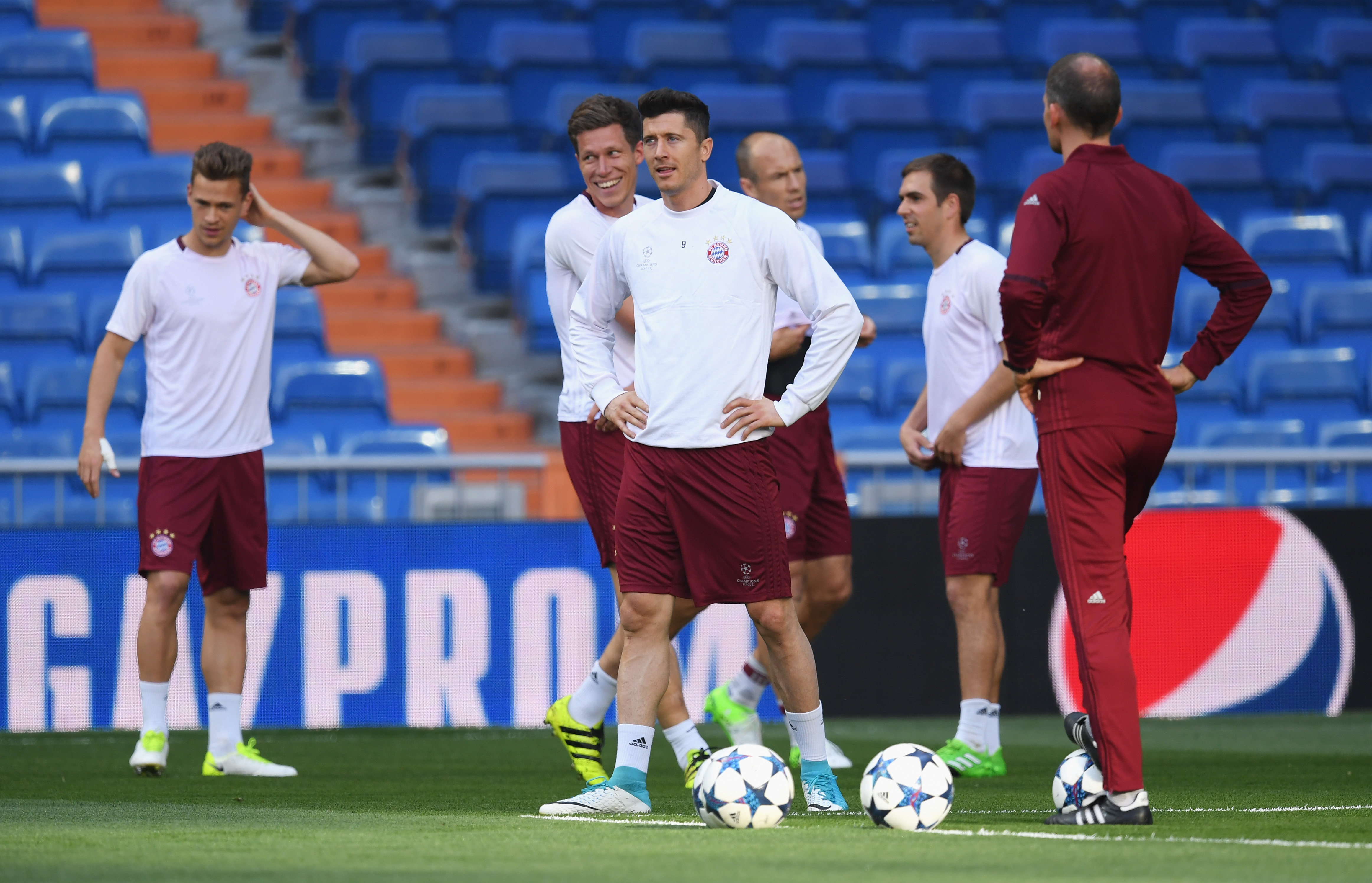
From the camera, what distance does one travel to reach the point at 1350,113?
54.2ft

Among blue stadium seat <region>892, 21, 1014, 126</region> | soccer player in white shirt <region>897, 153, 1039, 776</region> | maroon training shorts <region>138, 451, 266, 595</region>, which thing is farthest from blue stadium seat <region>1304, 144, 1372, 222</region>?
maroon training shorts <region>138, 451, 266, 595</region>

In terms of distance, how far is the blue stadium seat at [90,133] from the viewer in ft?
44.1

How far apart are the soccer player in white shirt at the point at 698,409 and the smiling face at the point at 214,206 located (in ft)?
8.14

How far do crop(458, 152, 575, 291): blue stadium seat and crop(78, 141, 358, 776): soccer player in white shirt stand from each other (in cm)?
599

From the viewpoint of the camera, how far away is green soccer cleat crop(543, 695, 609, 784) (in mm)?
6289

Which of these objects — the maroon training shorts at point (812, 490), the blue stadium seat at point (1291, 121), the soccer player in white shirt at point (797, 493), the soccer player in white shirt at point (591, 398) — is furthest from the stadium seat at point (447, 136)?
the soccer player in white shirt at point (591, 398)

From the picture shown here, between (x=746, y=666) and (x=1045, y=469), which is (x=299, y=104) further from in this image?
(x=1045, y=469)

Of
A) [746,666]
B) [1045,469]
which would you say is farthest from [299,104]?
[1045,469]

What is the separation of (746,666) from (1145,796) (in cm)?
297

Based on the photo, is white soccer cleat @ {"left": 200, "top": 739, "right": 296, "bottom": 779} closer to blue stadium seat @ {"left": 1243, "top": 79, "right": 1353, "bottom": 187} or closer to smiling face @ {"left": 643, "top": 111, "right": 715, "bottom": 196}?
smiling face @ {"left": 643, "top": 111, "right": 715, "bottom": 196}

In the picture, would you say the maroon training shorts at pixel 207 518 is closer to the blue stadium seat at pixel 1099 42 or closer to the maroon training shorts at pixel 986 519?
the maroon training shorts at pixel 986 519

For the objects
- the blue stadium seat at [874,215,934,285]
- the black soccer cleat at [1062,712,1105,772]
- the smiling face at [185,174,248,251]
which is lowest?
the black soccer cleat at [1062,712,1105,772]

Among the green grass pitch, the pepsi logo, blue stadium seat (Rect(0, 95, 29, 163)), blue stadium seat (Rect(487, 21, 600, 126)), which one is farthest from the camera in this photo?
blue stadium seat (Rect(487, 21, 600, 126))

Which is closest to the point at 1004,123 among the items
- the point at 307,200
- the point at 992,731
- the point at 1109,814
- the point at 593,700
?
the point at 307,200
